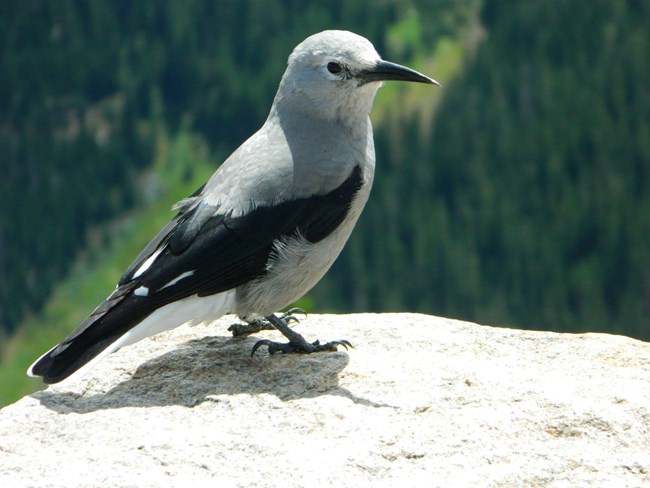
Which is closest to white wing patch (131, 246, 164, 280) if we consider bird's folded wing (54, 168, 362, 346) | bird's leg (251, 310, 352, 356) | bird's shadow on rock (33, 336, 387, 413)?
bird's folded wing (54, 168, 362, 346)

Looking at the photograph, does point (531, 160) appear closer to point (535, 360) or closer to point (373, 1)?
point (373, 1)

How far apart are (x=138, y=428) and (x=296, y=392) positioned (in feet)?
2.90

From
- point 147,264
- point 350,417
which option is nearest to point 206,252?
point 147,264

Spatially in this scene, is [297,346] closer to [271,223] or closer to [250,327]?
[250,327]

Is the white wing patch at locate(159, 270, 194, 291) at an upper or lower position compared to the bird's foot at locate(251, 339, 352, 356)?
upper

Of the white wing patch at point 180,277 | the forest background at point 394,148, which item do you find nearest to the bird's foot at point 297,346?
the white wing patch at point 180,277

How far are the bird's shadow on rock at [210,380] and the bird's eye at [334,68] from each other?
64.9 inches

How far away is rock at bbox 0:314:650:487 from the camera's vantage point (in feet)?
14.5

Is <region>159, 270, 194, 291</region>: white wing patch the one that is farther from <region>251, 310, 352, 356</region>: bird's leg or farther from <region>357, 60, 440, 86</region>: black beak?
<region>357, 60, 440, 86</region>: black beak

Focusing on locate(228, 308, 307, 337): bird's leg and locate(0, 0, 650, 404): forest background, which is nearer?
locate(228, 308, 307, 337): bird's leg

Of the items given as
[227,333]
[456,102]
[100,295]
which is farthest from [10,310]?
[227,333]

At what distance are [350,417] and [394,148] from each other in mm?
92095

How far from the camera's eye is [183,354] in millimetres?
5887

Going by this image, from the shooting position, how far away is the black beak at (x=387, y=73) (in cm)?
575
